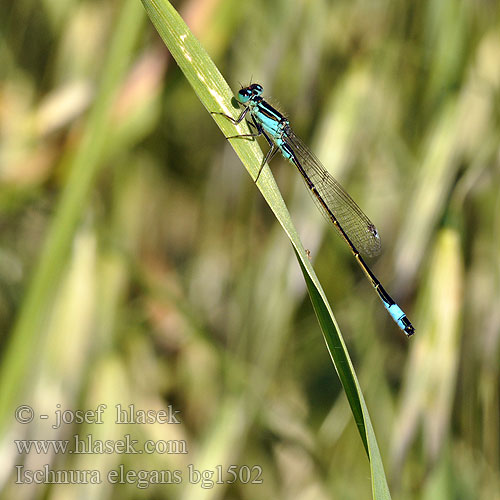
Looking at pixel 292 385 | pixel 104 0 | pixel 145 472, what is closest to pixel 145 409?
pixel 145 472

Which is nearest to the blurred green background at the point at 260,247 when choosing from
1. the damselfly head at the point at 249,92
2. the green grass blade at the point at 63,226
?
the green grass blade at the point at 63,226

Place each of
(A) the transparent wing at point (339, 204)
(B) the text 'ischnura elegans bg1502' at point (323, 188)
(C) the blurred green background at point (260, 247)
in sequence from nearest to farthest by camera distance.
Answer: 1. (C) the blurred green background at point (260, 247)
2. (B) the text 'ischnura elegans bg1502' at point (323, 188)
3. (A) the transparent wing at point (339, 204)

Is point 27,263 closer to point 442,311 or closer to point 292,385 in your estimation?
point 292,385

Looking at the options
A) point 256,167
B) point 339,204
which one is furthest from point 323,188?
point 256,167

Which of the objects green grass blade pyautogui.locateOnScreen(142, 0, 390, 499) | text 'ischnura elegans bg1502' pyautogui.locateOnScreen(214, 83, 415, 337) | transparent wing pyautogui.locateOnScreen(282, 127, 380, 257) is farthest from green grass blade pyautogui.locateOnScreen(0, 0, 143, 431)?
transparent wing pyautogui.locateOnScreen(282, 127, 380, 257)

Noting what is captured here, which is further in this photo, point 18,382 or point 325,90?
point 325,90

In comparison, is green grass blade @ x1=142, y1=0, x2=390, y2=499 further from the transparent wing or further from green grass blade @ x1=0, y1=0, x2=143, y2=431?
the transparent wing

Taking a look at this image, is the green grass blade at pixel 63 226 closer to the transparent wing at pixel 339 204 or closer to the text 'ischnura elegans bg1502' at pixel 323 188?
the text 'ischnura elegans bg1502' at pixel 323 188
